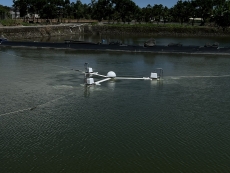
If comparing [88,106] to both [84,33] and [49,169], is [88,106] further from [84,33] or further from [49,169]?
[84,33]

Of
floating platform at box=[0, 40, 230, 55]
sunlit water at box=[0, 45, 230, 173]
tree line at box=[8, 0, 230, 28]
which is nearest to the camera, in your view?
sunlit water at box=[0, 45, 230, 173]

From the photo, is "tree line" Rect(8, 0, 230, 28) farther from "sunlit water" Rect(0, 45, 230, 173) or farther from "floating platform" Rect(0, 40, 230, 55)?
"sunlit water" Rect(0, 45, 230, 173)

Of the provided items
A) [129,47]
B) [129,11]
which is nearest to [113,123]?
[129,47]

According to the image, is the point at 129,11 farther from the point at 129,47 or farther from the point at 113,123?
the point at 113,123

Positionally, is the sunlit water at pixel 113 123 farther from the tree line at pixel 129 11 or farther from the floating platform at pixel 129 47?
the tree line at pixel 129 11

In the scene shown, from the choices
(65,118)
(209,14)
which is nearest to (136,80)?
(65,118)

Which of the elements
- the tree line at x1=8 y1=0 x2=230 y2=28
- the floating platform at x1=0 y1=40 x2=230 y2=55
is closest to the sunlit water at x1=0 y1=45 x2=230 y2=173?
the floating platform at x1=0 y1=40 x2=230 y2=55
